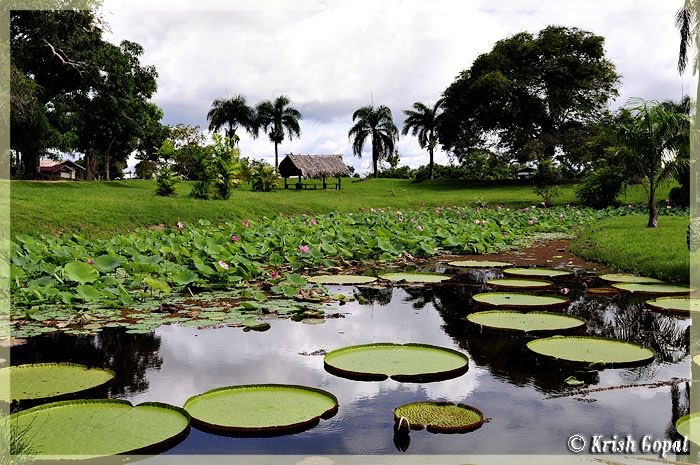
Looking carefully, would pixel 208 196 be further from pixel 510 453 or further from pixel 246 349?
pixel 510 453

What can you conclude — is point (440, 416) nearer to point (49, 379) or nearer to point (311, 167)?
point (49, 379)

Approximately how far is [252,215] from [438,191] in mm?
17167

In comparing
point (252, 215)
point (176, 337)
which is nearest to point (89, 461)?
point (176, 337)

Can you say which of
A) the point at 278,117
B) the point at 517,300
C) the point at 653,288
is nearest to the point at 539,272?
the point at 653,288

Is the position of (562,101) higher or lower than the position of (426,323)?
higher

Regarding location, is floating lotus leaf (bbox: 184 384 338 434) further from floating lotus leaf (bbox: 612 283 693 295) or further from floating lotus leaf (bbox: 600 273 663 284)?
floating lotus leaf (bbox: 600 273 663 284)

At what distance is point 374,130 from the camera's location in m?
46.2

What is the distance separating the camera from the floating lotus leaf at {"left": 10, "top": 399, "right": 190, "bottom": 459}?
2.74m

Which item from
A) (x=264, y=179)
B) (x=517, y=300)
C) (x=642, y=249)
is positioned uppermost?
(x=264, y=179)

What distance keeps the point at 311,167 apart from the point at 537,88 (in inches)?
545

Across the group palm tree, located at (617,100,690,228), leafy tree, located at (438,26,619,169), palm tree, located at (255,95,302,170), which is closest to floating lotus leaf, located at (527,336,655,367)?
palm tree, located at (617,100,690,228)

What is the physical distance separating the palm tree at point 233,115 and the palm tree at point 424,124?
40.8ft

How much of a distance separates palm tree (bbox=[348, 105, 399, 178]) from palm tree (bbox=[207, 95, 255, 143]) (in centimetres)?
793

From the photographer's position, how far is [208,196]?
18.2 m
